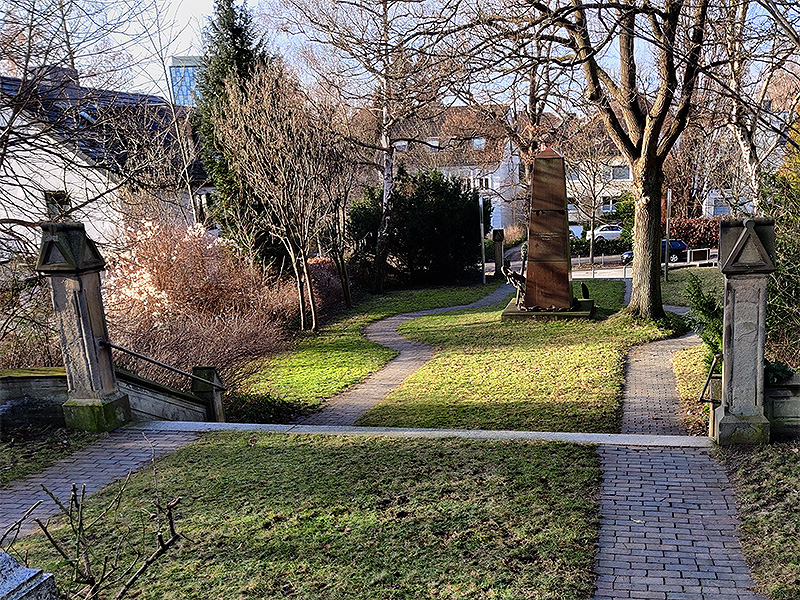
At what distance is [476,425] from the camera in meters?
8.49

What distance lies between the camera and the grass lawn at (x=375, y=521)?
425 centimetres

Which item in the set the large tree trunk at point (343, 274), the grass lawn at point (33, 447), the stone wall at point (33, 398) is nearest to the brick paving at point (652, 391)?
the grass lawn at point (33, 447)

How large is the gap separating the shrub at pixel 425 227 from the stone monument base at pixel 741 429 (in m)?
19.3

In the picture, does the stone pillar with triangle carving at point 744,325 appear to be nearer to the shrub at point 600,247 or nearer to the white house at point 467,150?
the white house at point 467,150

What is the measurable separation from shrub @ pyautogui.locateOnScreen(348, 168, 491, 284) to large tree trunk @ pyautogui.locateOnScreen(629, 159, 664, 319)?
1202cm

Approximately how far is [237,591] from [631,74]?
12637 mm

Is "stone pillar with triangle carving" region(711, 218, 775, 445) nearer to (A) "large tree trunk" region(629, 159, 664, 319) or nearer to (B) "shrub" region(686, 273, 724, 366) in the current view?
(B) "shrub" region(686, 273, 724, 366)

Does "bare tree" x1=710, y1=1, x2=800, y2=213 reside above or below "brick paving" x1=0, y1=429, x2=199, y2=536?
above

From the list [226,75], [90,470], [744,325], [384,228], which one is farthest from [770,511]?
[384,228]

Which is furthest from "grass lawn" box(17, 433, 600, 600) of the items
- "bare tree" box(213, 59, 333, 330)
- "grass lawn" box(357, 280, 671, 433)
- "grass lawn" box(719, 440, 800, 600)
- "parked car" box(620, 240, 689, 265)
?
"parked car" box(620, 240, 689, 265)

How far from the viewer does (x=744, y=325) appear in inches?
249

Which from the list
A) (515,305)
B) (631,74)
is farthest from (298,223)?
(631,74)

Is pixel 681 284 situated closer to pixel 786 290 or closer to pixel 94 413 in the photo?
pixel 786 290

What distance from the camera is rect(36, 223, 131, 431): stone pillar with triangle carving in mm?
7484
